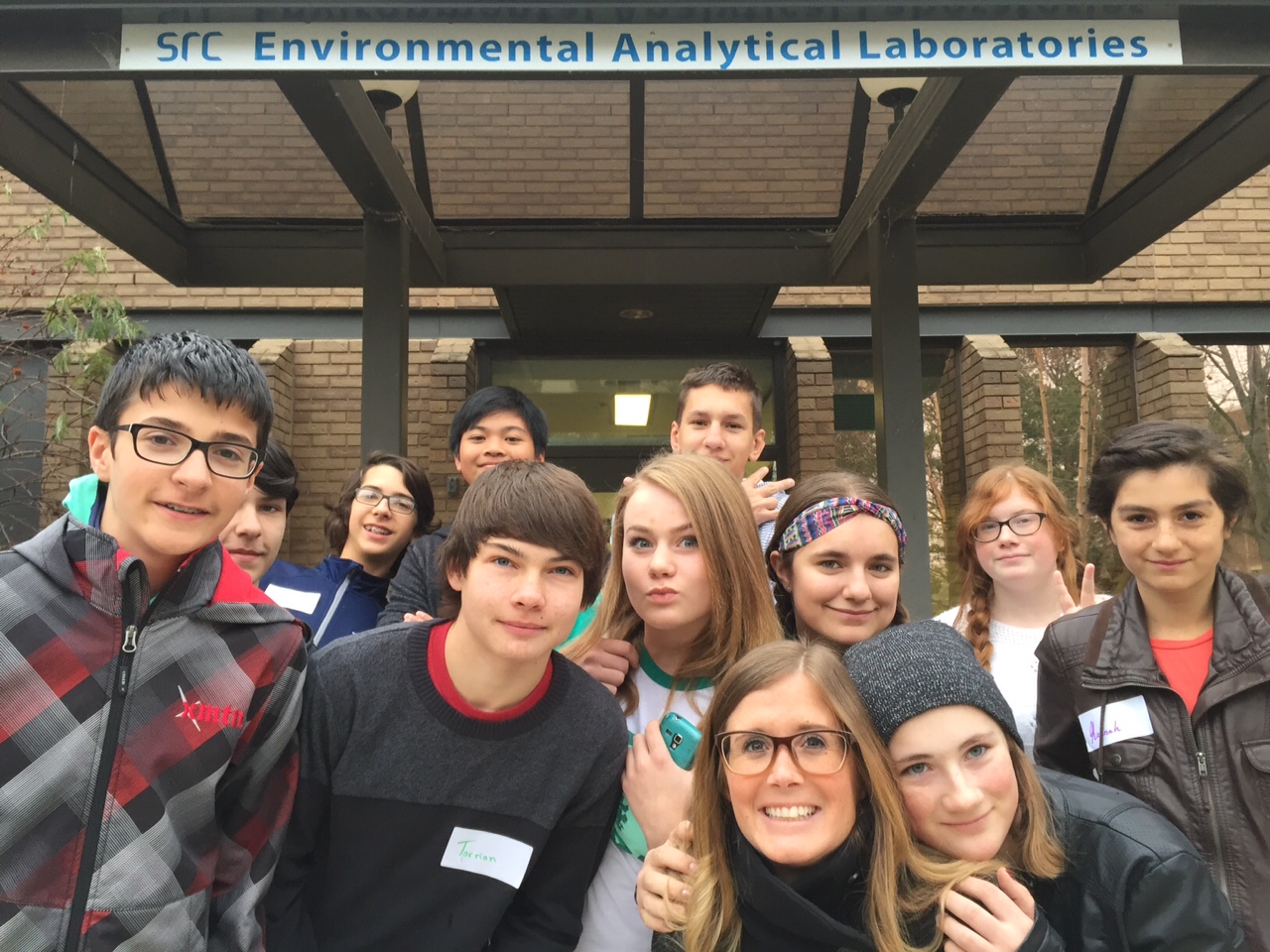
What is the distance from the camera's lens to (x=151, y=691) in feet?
5.57

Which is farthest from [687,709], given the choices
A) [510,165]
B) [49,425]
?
[49,425]

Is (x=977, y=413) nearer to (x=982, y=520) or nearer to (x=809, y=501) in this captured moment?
(x=982, y=520)

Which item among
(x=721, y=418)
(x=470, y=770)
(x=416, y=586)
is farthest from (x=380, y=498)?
(x=470, y=770)

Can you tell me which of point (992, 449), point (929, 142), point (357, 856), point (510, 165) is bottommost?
point (357, 856)

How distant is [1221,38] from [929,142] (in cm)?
107

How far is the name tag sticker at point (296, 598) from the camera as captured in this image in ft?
10.7

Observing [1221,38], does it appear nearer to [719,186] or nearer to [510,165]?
[719,186]

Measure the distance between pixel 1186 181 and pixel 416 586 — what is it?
397 cm

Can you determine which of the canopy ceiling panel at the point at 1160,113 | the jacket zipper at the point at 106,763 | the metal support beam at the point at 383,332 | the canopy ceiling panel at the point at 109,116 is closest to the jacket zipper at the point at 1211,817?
the jacket zipper at the point at 106,763

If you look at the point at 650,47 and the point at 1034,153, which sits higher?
the point at 1034,153

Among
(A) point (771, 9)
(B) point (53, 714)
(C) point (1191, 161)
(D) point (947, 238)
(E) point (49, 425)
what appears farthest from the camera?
(E) point (49, 425)

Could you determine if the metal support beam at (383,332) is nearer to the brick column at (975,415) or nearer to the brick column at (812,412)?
the brick column at (812,412)

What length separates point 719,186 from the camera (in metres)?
5.12

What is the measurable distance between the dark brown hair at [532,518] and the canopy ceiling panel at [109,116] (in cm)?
292
